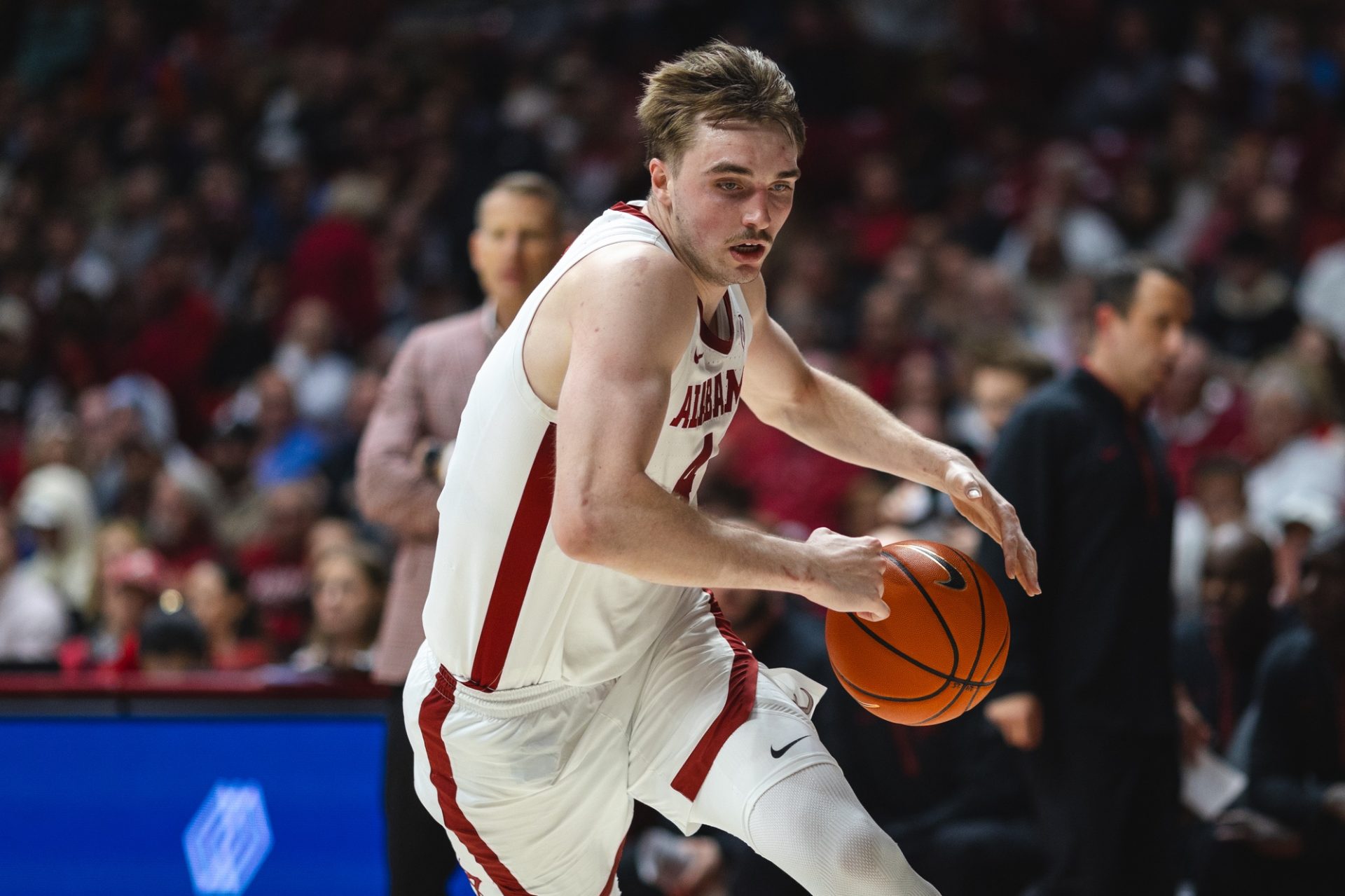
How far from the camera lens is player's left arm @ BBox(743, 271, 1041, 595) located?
11.2ft

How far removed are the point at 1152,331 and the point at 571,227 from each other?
3317 mm

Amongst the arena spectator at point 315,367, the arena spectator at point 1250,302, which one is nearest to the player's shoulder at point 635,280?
the arena spectator at point 1250,302

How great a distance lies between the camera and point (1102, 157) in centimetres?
1055

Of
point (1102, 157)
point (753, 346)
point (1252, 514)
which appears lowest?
point (1252, 514)

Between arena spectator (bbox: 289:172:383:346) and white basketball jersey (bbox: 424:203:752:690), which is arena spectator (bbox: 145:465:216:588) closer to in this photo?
arena spectator (bbox: 289:172:383:346)

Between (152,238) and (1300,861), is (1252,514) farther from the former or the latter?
(152,238)

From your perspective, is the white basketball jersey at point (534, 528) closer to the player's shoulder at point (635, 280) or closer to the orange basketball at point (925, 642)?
the player's shoulder at point (635, 280)

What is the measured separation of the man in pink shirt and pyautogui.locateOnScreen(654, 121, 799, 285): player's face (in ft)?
4.87

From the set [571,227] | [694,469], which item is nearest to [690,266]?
[694,469]

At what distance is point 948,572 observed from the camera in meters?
3.26

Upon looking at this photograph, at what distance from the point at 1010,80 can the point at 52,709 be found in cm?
825

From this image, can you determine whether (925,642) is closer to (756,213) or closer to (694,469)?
(694,469)

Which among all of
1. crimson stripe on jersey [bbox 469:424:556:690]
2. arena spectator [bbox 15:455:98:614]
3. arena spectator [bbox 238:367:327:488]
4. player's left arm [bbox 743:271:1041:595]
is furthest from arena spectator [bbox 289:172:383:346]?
crimson stripe on jersey [bbox 469:424:556:690]

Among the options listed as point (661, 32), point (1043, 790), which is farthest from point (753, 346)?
point (661, 32)
